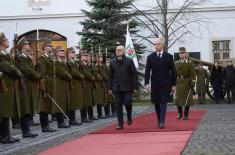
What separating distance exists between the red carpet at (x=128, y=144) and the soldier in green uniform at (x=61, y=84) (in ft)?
7.51

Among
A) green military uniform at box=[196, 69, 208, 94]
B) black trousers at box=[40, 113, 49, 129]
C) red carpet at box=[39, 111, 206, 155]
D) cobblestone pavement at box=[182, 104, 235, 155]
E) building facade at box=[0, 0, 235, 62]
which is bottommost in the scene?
red carpet at box=[39, 111, 206, 155]

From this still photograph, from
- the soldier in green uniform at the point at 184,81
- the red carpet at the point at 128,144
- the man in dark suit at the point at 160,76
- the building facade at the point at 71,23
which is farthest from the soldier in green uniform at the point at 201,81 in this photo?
the red carpet at the point at 128,144

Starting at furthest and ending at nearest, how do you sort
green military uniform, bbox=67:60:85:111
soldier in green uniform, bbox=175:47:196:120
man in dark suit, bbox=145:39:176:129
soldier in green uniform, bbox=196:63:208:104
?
soldier in green uniform, bbox=196:63:208:104
soldier in green uniform, bbox=175:47:196:120
green military uniform, bbox=67:60:85:111
man in dark suit, bbox=145:39:176:129

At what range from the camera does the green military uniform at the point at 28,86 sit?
11273mm

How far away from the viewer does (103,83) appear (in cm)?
1780

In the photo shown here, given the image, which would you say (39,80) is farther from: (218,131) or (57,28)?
(57,28)

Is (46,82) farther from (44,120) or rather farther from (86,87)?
(86,87)

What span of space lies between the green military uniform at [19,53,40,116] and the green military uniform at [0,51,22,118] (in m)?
0.46

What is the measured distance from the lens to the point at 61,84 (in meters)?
13.7

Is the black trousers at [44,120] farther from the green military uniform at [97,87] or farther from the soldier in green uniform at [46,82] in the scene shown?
the green military uniform at [97,87]

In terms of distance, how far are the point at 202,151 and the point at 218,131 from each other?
10.8 feet

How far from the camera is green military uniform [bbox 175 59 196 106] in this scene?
50.3ft

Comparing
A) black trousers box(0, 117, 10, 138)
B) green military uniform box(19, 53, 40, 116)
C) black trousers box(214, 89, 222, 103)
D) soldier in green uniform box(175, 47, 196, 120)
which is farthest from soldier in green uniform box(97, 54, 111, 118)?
black trousers box(214, 89, 222, 103)

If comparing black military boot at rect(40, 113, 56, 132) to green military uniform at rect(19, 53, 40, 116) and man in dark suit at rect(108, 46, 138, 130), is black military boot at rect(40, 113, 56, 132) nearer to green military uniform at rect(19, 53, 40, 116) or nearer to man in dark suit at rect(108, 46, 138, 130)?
green military uniform at rect(19, 53, 40, 116)
